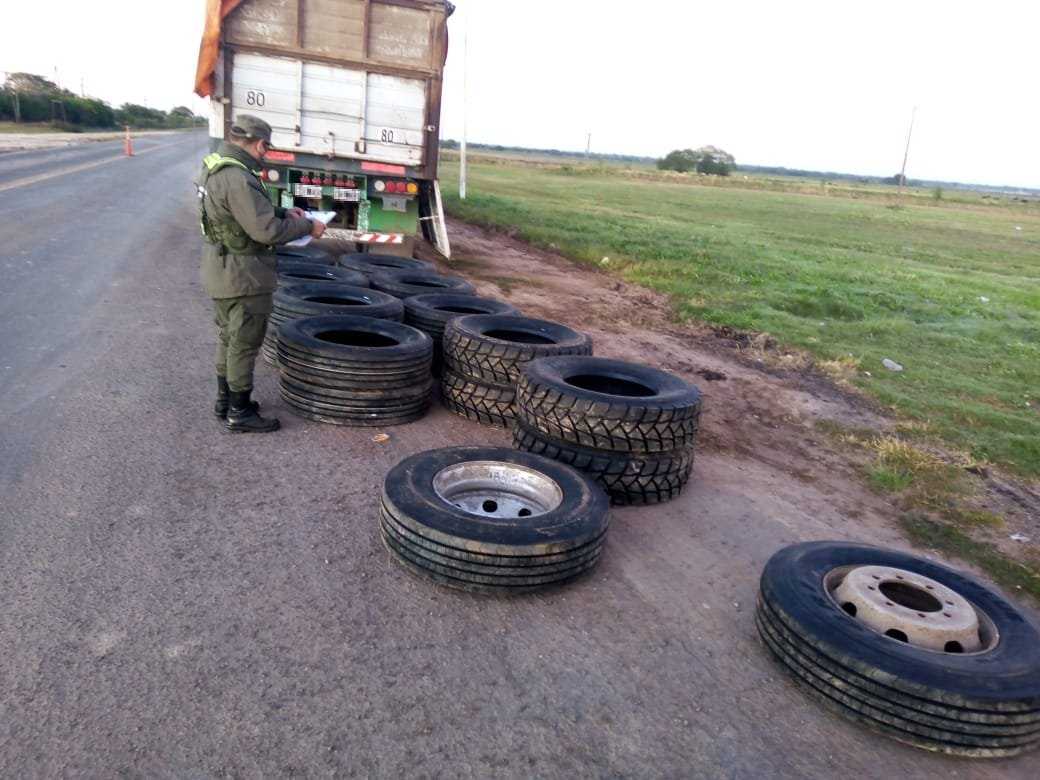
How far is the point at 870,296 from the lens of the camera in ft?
42.1

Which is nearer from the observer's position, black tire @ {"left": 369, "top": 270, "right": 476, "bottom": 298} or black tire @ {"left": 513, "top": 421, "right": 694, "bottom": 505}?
black tire @ {"left": 513, "top": 421, "right": 694, "bottom": 505}

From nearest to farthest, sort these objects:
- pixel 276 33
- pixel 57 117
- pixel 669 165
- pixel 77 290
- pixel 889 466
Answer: pixel 889 466 < pixel 77 290 < pixel 276 33 < pixel 57 117 < pixel 669 165

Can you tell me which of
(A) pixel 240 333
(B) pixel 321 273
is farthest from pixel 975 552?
(B) pixel 321 273

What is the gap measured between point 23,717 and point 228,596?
87 cm

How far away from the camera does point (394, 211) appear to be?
1070cm

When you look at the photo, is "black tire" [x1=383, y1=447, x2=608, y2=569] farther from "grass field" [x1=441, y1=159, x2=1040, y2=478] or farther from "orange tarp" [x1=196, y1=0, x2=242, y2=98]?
"orange tarp" [x1=196, y1=0, x2=242, y2=98]

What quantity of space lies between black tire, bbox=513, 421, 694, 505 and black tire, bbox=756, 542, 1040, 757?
1.32 metres

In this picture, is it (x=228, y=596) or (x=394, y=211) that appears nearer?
(x=228, y=596)

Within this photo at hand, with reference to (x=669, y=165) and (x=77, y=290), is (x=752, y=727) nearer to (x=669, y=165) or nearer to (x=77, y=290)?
(x=77, y=290)

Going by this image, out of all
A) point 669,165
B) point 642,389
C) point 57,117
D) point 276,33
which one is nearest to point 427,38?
point 276,33

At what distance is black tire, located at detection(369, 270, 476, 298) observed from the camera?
7508mm

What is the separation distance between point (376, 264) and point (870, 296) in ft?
28.6

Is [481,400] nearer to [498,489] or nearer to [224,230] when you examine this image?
[498,489]

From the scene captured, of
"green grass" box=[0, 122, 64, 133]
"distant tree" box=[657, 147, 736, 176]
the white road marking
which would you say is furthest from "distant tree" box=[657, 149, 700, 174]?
the white road marking
